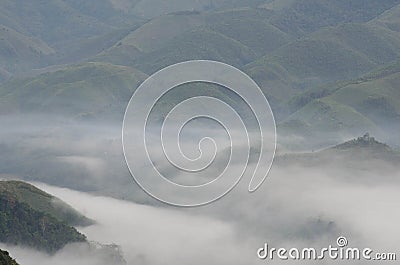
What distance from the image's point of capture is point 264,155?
18325 centimetres

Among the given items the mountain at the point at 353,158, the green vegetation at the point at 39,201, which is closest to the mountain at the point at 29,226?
the green vegetation at the point at 39,201

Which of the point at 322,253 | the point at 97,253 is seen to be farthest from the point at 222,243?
the point at 97,253

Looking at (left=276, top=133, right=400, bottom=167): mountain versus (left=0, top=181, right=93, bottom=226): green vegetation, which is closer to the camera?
(left=0, top=181, right=93, bottom=226): green vegetation

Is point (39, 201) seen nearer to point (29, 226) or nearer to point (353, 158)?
point (29, 226)

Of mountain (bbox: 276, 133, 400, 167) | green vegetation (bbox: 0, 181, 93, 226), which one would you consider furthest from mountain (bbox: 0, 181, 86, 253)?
mountain (bbox: 276, 133, 400, 167)

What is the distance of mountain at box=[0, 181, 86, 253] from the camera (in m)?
109

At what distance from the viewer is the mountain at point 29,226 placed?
10925cm

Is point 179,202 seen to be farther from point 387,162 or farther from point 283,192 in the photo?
point 387,162

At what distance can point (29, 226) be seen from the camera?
366ft

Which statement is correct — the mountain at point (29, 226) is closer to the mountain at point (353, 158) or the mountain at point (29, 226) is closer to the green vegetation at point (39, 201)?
the green vegetation at point (39, 201)

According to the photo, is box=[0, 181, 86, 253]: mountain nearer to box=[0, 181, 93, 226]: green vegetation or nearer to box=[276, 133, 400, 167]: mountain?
box=[0, 181, 93, 226]: green vegetation

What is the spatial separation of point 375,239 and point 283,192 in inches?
1562

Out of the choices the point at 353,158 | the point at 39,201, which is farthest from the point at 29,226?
the point at 353,158

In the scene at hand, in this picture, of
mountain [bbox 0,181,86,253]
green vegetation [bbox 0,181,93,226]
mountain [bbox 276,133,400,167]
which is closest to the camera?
Result: mountain [bbox 0,181,86,253]
